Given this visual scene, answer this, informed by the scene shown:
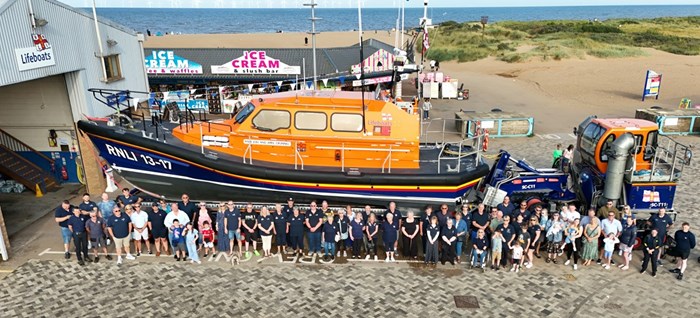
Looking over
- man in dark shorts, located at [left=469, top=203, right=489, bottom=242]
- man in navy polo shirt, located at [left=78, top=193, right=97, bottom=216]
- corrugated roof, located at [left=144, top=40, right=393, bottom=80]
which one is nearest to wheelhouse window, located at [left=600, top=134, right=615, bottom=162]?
man in dark shorts, located at [left=469, top=203, right=489, bottom=242]

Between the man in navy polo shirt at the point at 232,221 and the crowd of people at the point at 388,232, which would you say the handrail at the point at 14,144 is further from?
the man in navy polo shirt at the point at 232,221

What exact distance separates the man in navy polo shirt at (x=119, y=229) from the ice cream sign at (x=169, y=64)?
41.9 ft

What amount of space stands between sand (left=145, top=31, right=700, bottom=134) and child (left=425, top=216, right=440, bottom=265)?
12781 mm

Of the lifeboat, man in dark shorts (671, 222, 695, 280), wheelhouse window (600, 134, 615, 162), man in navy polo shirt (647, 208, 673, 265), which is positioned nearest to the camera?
man in dark shorts (671, 222, 695, 280)

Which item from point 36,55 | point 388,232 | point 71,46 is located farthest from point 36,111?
point 388,232

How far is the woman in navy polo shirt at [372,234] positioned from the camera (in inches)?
357

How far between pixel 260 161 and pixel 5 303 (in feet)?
16.6

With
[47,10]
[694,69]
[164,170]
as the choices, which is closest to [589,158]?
[164,170]

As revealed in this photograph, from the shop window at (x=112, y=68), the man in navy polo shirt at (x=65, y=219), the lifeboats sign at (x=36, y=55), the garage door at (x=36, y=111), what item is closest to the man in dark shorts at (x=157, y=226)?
the man in navy polo shirt at (x=65, y=219)

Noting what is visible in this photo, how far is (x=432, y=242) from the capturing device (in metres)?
9.02

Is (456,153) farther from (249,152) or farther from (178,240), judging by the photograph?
(178,240)

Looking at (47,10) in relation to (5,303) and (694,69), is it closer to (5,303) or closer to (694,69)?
(5,303)

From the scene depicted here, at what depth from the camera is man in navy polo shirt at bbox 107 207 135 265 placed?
29.2ft

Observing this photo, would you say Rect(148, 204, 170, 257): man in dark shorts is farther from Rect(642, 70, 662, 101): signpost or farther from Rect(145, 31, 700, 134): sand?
Rect(642, 70, 662, 101): signpost
